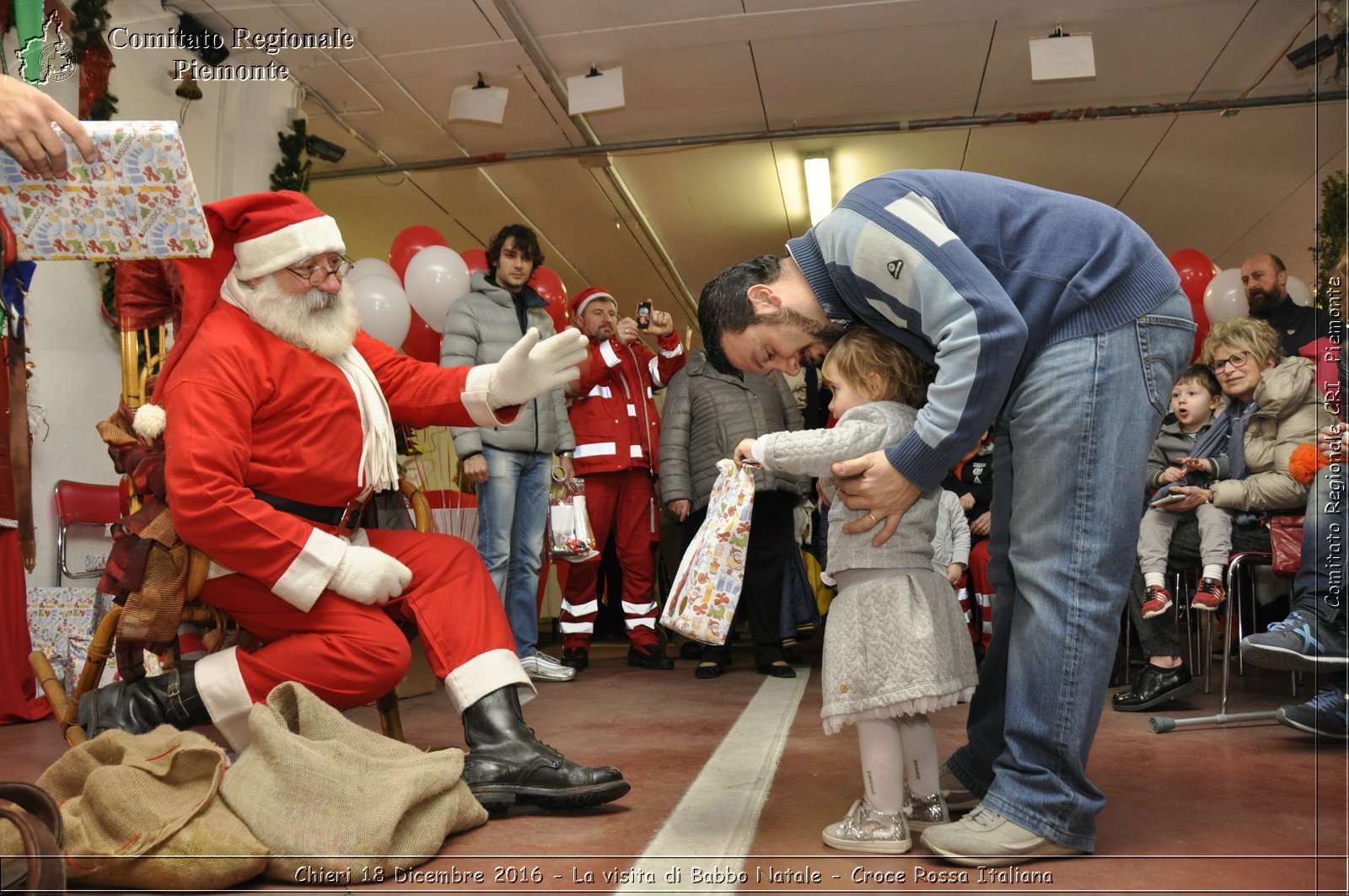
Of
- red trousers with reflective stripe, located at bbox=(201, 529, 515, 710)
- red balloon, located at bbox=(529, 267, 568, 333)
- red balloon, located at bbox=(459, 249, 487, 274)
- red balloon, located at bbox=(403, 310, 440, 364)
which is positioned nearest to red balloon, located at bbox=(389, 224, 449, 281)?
red balloon, located at bbox=(459, 249, 487, 274)

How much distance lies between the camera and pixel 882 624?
6.59 feet

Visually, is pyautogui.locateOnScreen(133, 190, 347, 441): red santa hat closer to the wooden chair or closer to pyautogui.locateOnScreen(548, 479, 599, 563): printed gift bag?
the wooden chair

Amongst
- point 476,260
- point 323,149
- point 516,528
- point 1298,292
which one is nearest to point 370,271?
point 476,260

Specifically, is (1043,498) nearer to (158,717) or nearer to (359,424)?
(359,424)

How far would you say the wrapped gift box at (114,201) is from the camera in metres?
1.69

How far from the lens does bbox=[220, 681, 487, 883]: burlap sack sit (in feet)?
5.93

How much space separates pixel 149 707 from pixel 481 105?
4.82 m

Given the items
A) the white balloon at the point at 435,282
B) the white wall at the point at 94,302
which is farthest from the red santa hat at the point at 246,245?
the white balloon at the point at 435,282

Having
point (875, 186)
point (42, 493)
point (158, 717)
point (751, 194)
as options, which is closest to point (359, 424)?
point (158, 717)

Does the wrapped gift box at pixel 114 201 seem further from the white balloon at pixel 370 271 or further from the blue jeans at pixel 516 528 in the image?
the white balloon at pixel 370 271

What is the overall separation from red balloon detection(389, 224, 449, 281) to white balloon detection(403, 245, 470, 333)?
1.48ft

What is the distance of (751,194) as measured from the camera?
8719 millimetres

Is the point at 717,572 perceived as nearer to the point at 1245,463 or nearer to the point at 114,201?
the point at 114,201

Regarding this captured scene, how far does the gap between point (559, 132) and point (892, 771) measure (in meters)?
6.26
